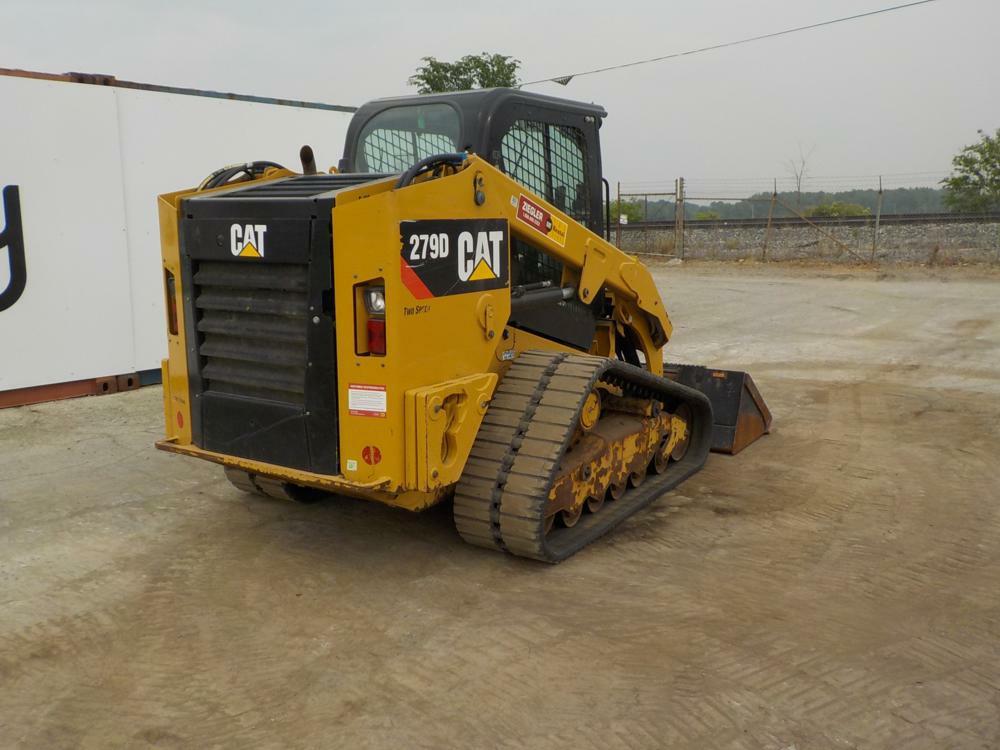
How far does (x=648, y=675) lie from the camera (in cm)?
354

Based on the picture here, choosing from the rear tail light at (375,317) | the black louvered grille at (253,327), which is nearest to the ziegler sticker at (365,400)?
the rear tail light at (375,317)

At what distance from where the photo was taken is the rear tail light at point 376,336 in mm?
4062

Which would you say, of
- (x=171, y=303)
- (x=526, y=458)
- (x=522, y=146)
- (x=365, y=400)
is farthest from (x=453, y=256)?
(x=171, y=303)

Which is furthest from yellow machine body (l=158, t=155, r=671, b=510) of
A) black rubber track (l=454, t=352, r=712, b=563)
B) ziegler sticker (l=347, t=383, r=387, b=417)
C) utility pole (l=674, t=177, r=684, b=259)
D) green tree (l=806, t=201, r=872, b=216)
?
green tree (l=806, t=201, r=872, b=216)

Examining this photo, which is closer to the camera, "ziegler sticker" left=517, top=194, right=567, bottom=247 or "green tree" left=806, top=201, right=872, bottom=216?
"ziegler sticker" left=517, top=194, right=567, bottom=247

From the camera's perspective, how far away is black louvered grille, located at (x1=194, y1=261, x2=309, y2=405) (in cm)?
427

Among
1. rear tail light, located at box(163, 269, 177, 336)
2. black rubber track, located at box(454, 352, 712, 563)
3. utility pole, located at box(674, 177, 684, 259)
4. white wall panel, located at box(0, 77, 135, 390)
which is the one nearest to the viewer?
black rubber track, located at box(454, 352, 712, 563)

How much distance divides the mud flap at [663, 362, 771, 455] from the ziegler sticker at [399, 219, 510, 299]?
2656 millimetres

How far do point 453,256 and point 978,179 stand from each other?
98.7ft

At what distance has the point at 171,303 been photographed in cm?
482

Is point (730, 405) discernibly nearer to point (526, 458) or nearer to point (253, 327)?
point (526, 458)

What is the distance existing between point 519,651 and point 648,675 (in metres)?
0.52

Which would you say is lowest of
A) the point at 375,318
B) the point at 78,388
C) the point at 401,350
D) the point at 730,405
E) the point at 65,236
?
the point at 78,388

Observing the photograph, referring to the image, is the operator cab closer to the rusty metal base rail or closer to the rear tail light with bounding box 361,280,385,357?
the rear tail light with bounding box 361,280,385,357
